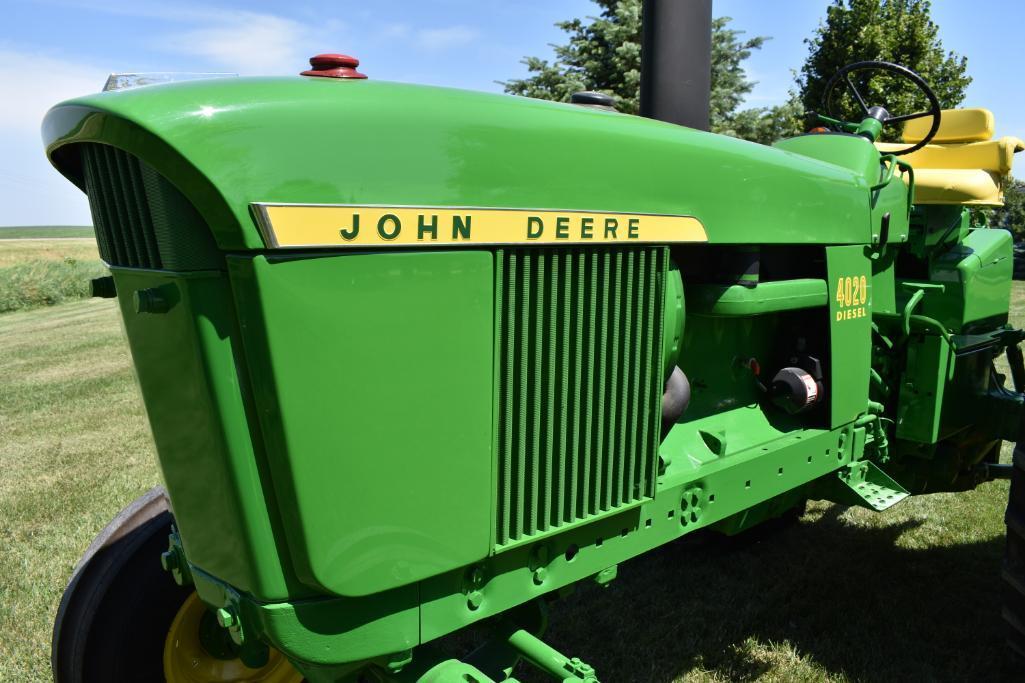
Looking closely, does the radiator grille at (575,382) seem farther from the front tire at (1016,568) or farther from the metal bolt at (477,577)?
the front tire at (1016,568)

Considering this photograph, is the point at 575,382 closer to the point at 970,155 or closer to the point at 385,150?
the point at 385,150

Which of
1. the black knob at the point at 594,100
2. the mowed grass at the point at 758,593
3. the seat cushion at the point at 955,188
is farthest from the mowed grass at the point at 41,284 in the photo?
the black knob at the point at 594,100

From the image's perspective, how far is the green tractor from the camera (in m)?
1.27

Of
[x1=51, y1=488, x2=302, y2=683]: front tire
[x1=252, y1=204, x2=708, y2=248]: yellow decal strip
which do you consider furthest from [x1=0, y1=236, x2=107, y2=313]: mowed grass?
[x1=252, y1=204, x2=708, y2=248]: yellow decal strip

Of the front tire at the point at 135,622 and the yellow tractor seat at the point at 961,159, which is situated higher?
→ the yellow tractor seat at the point at 961,159

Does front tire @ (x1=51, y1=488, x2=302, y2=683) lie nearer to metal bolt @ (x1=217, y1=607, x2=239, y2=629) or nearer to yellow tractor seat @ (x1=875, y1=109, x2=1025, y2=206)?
metal bolt @ (x1=217, y1=607, x2=239, y2=629)

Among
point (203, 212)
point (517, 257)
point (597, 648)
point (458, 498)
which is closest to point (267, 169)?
point (203, 212)

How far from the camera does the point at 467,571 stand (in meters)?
1.62

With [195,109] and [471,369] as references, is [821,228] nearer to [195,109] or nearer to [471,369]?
[471,369]

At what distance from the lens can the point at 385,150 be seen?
1332 millimetres

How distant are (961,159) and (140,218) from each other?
11.5 feet

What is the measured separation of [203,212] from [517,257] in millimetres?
590

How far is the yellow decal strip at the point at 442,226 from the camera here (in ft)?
4.06

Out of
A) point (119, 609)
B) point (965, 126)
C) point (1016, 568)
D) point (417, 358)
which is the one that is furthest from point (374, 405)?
point (965, 126)
